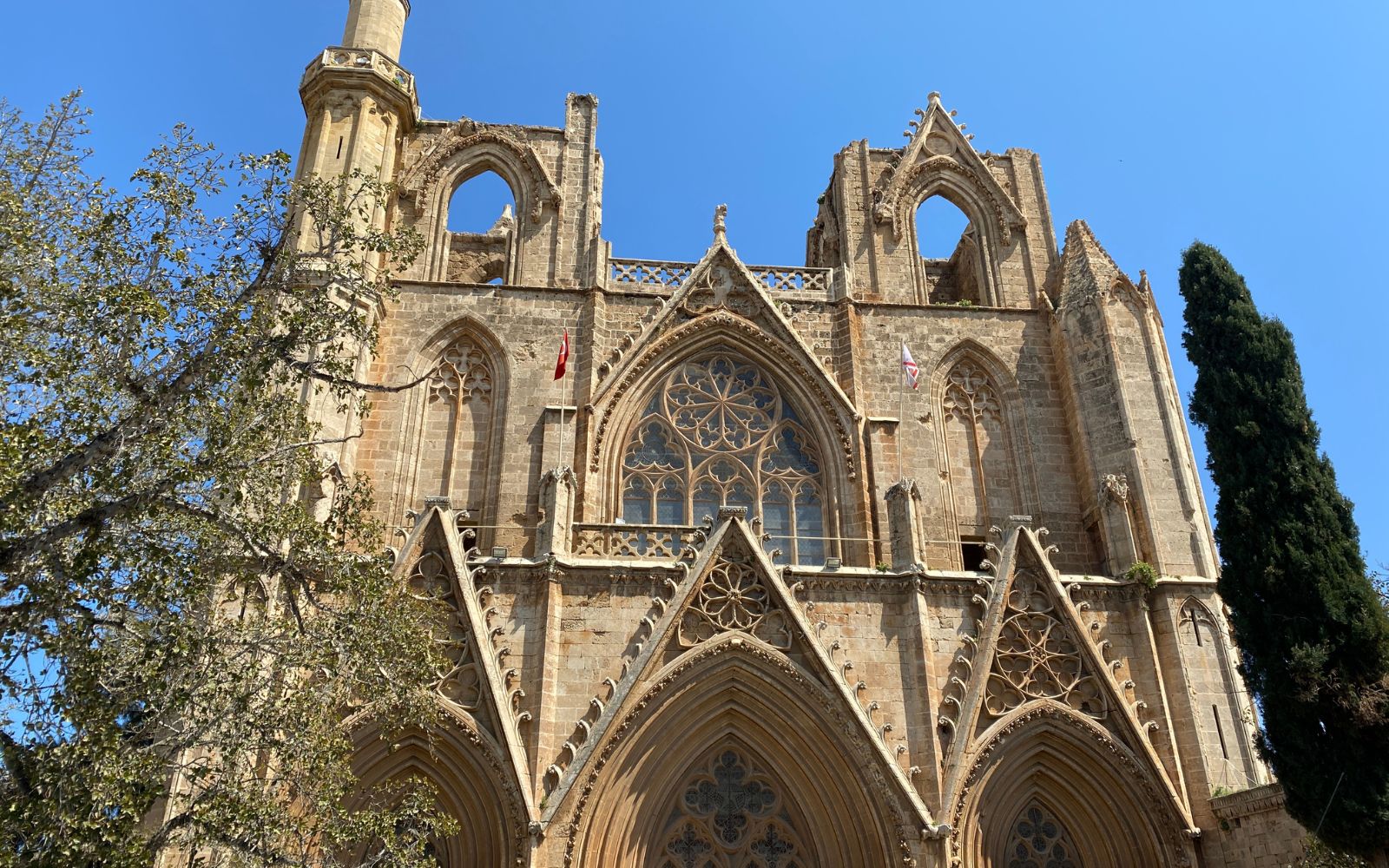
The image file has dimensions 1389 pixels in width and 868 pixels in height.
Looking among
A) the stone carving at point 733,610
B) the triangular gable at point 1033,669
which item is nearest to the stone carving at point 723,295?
the stone carving at point 733,610

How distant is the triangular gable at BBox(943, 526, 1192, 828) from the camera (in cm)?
1357

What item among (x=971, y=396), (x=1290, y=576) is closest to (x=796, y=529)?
(x=971, y=396)

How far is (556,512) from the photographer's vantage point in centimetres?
1450

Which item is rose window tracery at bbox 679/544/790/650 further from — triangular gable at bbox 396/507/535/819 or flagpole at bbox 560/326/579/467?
flagpole at bbox 560/326/579/467

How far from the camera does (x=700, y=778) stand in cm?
1377

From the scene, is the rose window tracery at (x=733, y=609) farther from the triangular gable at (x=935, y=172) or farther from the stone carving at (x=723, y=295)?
the triangular gable at (x=935, y=172)

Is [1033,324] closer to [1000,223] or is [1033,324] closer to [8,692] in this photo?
[1000,223]

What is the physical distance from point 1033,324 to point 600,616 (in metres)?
9.81

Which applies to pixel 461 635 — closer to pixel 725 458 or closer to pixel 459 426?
pixel 459 426

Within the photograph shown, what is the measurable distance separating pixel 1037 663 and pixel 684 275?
29.3 ft

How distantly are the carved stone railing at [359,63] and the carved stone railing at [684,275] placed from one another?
535cm

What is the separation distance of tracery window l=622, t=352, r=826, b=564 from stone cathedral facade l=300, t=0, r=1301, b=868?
0.19 ft

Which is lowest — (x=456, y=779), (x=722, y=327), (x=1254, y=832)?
(x=1254, y=832)

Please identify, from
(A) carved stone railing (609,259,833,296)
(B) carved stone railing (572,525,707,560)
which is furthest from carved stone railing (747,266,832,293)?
(B) carved stone railing (572,525,707,560)
